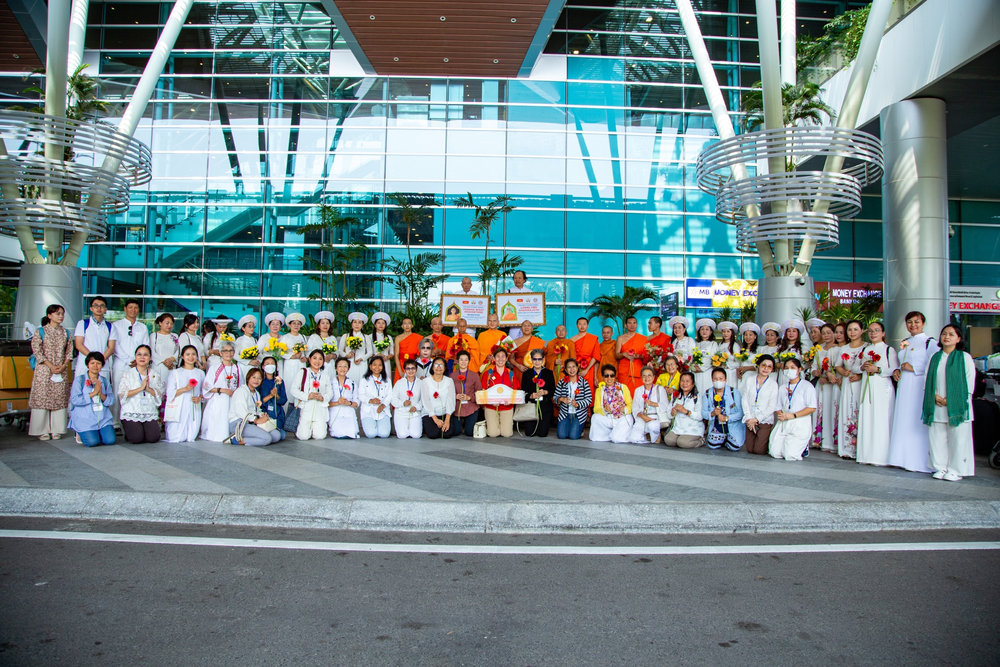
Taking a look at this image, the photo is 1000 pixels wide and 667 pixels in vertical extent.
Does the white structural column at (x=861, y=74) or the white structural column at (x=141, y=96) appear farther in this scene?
the white structural column at (x=141, y=96)

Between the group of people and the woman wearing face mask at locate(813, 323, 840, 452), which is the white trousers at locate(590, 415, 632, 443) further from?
the woman wearing face mask at locate(813, 323, 840, 452)

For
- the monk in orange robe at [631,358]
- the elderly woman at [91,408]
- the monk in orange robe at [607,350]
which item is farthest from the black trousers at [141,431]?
the monk in orange robe at [631,358]

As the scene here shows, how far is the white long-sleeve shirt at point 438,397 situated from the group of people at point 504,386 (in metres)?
0.02

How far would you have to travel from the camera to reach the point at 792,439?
28.4 ft

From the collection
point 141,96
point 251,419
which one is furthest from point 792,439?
point 141,96

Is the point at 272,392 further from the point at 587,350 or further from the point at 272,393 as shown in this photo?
the point at 587,350

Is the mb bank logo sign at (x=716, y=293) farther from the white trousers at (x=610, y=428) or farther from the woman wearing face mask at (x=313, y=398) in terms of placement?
the woman wearing face mask at (x=313, y=398)

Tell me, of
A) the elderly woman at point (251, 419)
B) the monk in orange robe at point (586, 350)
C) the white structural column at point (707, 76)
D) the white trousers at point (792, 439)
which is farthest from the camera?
the white structural column at point (707, 76)

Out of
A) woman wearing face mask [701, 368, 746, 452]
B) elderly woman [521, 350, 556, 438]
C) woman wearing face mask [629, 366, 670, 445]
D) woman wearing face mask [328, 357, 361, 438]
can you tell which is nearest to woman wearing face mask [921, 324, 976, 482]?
woman wearing face mask [701, 368, 746, 452]

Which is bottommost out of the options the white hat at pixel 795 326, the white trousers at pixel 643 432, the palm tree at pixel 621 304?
the white trousers at pixel 643 432

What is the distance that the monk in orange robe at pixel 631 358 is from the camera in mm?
11250

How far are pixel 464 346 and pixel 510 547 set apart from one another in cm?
714

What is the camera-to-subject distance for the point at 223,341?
11.0 m

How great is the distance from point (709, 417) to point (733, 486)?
124 inches
